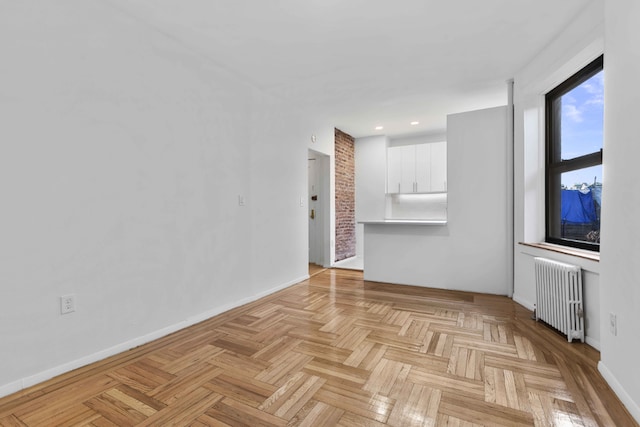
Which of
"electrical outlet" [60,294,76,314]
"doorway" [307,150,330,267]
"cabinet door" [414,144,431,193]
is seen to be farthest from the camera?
"cabinet door" [414,144,431,193]

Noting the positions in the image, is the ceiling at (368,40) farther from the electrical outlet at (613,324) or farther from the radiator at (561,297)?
the electrical outlet at (613,324)

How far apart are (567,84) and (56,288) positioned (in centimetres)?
445

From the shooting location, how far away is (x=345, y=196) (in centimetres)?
620

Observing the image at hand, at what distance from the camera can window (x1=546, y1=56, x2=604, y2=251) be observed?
2.62m

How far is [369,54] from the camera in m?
3.04

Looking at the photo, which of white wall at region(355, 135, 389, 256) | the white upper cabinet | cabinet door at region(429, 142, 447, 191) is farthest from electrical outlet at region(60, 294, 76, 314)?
cabinet door at region(429, 142, 447, 191)

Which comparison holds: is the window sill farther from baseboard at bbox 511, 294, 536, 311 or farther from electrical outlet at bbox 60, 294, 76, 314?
electrical outlet at bbox 60, 294, 76, 314

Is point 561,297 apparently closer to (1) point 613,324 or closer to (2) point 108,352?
(1) point 613,324

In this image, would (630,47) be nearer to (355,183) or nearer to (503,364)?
(503,364)

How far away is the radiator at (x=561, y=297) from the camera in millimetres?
2418

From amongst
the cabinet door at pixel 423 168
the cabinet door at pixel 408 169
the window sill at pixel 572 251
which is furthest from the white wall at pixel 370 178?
the window sill at pixel 572 251

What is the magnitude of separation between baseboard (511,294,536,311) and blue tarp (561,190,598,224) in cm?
91

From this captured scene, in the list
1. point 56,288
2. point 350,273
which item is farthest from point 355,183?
point 56,288

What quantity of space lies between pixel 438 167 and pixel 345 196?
6.04 ft
